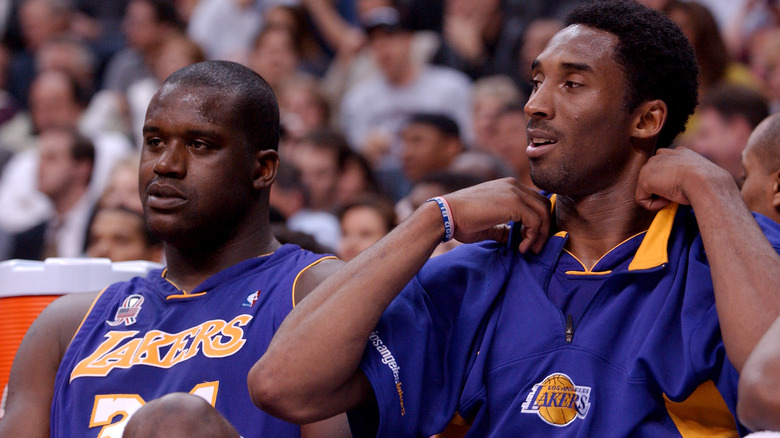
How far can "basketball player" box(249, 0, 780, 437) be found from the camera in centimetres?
211

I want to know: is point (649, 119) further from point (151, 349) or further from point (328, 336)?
point (151, 349)

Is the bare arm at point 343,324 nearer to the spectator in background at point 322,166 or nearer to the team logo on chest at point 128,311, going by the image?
the team logo on chest at point 128,311

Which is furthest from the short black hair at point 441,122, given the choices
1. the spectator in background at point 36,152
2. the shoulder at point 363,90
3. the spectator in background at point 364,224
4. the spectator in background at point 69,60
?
the spectator in background at point 69,60

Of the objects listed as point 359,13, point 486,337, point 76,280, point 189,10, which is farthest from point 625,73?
point 189,10

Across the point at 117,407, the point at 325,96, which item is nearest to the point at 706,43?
the point at 325,96

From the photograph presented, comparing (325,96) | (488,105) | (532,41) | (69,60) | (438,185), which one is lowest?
(69,60)

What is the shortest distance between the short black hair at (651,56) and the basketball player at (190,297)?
3.02ft

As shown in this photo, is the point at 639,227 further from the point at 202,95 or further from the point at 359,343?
the point at 202,95

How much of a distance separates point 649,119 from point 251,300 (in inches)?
44.7

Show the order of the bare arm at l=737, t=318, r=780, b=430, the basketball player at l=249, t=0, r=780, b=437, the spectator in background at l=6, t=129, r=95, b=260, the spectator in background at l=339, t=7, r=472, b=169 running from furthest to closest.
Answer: the spectator in background at l=339, t=7, r=472, b=169 → the spectator in background at l=6, t=129, r=95, b=260 → the basketball player at l=249, t=0, r=780, b=437 → the bare arm at l=737, t=318, r=780, b=430

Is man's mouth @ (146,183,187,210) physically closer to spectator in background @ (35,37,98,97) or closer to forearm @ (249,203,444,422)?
→ forearm @ (249,203,444,422)

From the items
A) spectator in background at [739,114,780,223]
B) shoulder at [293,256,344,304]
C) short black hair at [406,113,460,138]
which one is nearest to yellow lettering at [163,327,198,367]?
shoulder at [293,256,344,304]

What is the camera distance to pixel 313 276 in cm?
258

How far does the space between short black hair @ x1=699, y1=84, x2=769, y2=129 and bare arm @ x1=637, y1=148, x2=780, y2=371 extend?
2470mm
